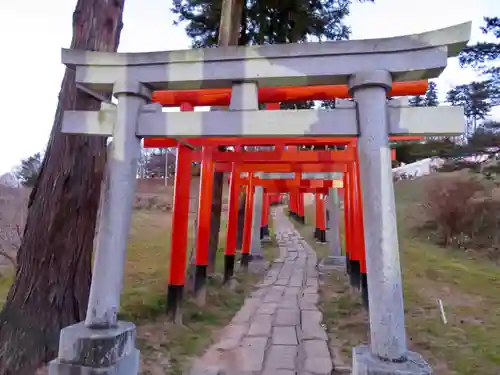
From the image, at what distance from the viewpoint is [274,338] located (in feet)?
15.1

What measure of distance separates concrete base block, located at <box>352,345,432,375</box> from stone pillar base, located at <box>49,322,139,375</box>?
157 centimetres

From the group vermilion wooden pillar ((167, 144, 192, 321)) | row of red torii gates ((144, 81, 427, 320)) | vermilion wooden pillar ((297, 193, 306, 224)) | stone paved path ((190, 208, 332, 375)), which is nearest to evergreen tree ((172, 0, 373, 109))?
row of red torii gates ((144, 81, 427, 320))

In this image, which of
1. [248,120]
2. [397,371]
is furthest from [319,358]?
[248,120]

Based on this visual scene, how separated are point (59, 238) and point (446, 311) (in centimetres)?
530

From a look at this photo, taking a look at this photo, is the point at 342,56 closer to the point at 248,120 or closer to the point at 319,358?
the point at 248,120

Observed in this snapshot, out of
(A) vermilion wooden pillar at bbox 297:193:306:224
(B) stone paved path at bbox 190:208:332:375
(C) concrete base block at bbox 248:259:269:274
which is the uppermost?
(A) vermilion wooden pillar at bbox 297:193:306:224

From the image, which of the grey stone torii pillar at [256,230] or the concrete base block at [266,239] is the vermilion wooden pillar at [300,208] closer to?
the concrete base block at [266,239]

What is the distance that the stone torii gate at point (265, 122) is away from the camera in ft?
7.93

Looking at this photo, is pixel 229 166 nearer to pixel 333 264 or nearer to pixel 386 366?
pixel 333 264

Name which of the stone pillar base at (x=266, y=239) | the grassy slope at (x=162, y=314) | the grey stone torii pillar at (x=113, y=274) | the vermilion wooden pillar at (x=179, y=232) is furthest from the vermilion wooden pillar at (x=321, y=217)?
the grey stone torii pillar at (x=113, y=274)

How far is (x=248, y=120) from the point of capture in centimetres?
273

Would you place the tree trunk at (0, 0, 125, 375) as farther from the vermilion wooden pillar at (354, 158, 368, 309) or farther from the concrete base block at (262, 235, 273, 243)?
the concrete base block at (262, 235, 273, 243)

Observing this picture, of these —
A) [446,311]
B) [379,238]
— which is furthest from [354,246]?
[379,238]

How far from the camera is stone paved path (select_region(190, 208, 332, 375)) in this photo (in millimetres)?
3736
